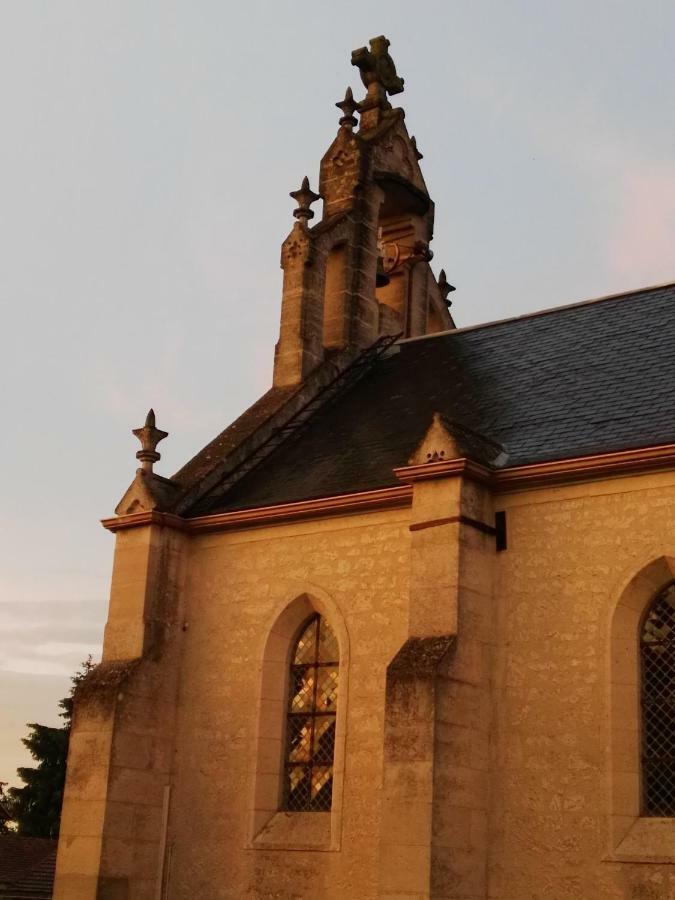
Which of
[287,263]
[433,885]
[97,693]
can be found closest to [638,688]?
[433,885]

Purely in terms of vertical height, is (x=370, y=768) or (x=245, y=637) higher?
(x=245, y=637)

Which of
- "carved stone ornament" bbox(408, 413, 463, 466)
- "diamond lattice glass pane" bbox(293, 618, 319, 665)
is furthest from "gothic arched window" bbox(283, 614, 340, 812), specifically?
"carved stone ornament" bbox(408, 413, 463, 466)

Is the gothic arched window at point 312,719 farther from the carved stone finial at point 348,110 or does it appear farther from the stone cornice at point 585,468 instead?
the carved stone finial at point 348,110

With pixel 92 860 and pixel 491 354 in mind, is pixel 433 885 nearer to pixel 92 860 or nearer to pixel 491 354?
pixel 92 860

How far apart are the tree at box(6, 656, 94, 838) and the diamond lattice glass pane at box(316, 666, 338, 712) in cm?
2427

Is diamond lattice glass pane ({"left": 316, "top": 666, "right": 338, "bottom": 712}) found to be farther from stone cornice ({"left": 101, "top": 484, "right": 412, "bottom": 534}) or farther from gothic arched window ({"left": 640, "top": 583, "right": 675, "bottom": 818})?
gothic arched window ({"left": 640, "top": 583, "right": 675, "bottom": 818})

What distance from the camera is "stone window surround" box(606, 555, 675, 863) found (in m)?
13.8

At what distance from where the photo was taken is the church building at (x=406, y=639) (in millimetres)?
14391

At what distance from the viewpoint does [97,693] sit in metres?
17.6

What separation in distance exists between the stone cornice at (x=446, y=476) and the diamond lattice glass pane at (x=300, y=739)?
2.68 meters

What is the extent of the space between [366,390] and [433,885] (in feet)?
31.5

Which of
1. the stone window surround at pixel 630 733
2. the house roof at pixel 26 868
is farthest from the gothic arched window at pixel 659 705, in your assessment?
the house roof at pixel 26 868

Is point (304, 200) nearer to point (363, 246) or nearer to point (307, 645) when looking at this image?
point (363, 246)

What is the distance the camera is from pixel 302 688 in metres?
17.5
